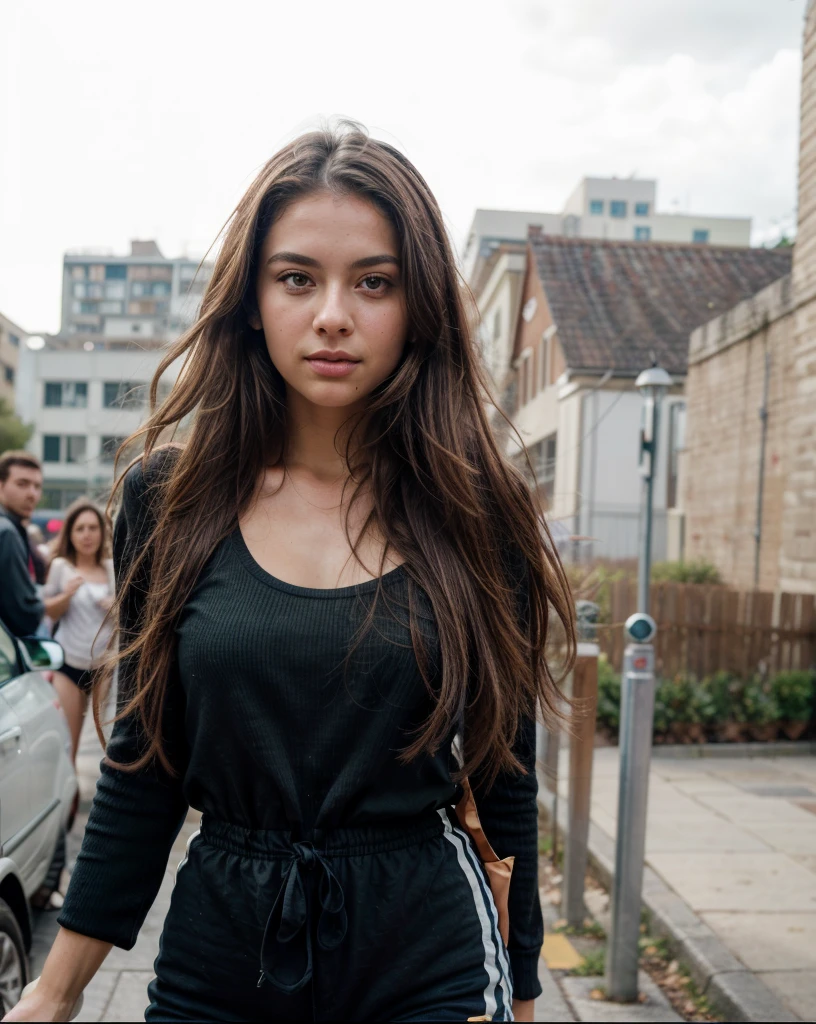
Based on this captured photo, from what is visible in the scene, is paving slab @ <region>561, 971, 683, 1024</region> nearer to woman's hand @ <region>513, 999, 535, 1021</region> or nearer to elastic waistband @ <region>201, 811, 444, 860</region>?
woman's hand @ <region>513, 999, 535, 1021</region>

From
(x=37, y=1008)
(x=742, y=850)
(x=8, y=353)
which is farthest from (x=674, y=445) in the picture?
(x=8, y=353)

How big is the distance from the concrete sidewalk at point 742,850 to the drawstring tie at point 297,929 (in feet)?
9.24

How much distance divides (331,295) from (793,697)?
8.69 metres

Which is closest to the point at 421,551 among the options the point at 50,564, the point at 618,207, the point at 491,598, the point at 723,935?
the point at 491,598

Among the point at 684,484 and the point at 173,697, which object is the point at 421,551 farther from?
the point at 684,484

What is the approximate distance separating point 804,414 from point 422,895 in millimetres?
9314

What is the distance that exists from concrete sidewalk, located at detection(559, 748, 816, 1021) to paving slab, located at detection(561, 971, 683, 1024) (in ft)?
0.93

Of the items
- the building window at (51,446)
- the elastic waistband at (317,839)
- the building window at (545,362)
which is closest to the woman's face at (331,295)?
the elastic waistband at (317,839)

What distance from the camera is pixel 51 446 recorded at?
61.8m

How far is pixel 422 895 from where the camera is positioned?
5.31ft

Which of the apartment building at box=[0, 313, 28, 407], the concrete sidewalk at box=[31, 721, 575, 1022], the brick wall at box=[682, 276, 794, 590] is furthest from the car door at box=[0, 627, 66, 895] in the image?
the apartment building at box=[0, 313, 28, 407]

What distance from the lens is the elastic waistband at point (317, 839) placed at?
1.61 metres

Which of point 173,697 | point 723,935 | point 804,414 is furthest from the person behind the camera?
point 804,414

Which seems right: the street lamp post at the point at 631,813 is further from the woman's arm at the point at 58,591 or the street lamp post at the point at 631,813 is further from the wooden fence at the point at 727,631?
the wooden fence at the point at 727,631
